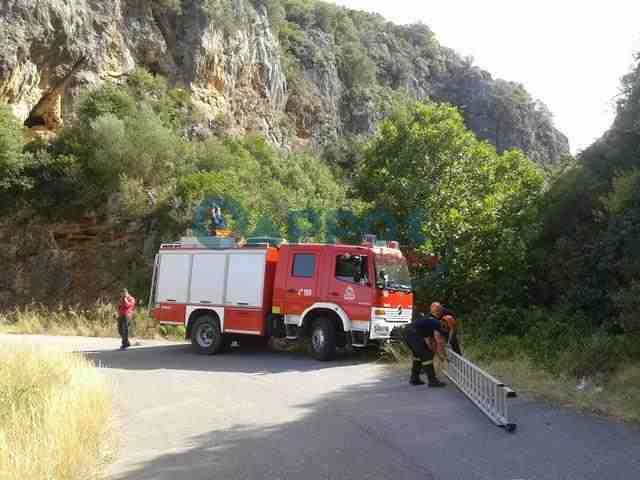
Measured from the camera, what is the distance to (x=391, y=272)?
1251 centimetres

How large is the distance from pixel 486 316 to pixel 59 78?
24.2m

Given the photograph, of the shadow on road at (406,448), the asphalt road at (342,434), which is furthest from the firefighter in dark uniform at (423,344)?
the shadow on road at (406,448)

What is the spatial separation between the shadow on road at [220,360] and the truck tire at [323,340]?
6.7 inches

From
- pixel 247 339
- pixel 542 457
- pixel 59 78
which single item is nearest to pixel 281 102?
pixel 59 78

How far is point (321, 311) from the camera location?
12602 millimetres

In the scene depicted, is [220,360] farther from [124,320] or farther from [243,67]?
[243,67]

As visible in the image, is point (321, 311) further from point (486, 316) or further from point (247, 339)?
point (486, 316)

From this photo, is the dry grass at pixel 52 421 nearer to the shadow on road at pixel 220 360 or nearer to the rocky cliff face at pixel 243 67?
the shadow on road at pixel 220 360

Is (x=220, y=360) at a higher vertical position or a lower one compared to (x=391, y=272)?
lower

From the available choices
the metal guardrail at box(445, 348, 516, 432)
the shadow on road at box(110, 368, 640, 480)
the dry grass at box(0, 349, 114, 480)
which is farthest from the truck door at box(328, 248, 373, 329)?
the dry grass at box(0, 349, 114, 480)

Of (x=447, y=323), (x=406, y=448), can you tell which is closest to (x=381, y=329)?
(x=447, y=323)

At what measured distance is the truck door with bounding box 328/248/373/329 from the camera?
12000mm

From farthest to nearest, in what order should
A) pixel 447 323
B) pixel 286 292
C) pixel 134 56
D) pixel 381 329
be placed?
pixel 134 56 < pixel 286 292 < pixel 381 329 < pixel 447 323

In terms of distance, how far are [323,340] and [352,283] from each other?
4.61 feet
